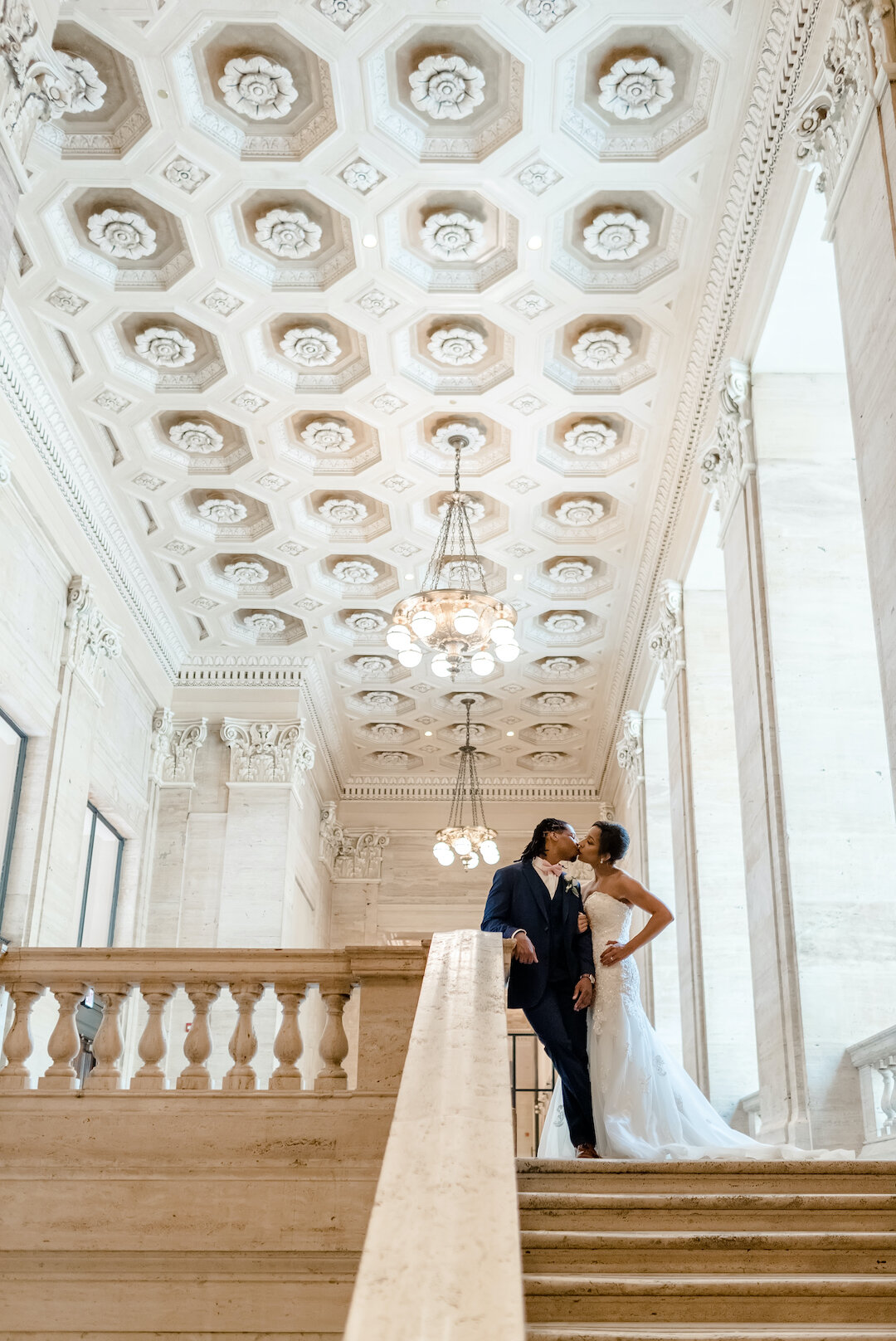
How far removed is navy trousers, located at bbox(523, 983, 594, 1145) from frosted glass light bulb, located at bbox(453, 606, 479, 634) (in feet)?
17.5

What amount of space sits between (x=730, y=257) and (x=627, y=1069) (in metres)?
6.27

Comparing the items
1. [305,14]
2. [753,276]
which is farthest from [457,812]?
[305,14]

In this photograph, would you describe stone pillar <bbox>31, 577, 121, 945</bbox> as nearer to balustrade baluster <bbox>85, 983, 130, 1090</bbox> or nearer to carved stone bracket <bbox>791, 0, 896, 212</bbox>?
balustrade baluster <bbox>85, 983, 130, 1090</bbox>

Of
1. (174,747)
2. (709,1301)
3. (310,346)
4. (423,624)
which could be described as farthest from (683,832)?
(709,1301)

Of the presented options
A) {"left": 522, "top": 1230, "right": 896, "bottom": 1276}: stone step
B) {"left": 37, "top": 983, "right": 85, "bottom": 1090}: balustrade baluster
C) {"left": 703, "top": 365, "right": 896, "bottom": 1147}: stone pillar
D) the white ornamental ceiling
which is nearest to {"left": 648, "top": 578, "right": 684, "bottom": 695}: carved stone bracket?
the white ornamental ceiling

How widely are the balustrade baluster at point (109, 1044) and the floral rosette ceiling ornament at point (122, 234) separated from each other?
20.1 ft

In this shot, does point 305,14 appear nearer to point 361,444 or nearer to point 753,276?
point 753,276

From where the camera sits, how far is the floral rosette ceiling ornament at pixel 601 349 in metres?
11.0

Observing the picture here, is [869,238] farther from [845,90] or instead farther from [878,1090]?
[878,1090]

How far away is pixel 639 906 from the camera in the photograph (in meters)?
6.40

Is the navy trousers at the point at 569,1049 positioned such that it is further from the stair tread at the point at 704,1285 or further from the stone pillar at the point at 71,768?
the stone pillar at the point at 71,768

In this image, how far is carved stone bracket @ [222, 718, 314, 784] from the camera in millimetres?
16844

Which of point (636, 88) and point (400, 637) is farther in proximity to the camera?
point (400, 637)

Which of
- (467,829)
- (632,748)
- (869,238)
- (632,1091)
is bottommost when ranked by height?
(632,1091)
